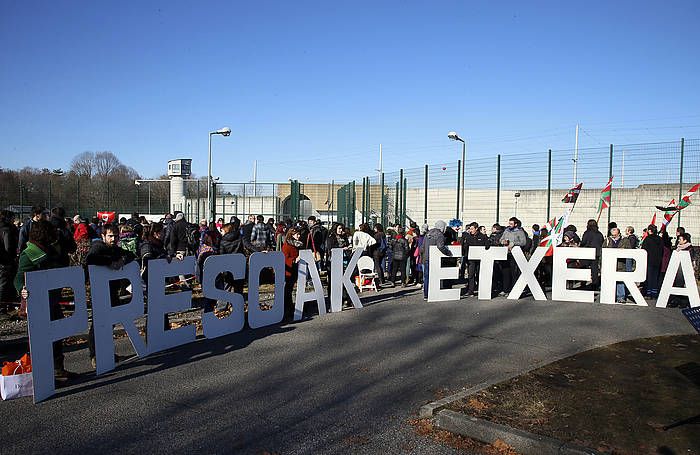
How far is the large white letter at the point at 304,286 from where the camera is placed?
38.5ft

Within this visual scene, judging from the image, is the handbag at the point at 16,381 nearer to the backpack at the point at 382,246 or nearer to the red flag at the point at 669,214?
the backpack at the point at 382,246

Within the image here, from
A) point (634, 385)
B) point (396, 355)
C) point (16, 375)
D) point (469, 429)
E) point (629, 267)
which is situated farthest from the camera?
point (629, 267)

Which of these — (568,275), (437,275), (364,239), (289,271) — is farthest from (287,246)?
(568,275)

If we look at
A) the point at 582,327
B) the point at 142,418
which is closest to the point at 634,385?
the point at 582,327

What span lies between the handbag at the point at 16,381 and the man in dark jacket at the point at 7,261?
17.5 feet

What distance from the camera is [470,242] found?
51.4ft

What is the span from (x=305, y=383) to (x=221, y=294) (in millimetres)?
3086

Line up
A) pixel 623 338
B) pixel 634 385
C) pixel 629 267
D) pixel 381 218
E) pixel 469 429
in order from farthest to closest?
1. pixel 381 218
2. pixel 629 267
3. pixel 623 338
4. pixel 634 385
5. pixel 469 429

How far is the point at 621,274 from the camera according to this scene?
13938 millimetres

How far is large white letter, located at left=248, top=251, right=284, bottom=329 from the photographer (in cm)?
1079

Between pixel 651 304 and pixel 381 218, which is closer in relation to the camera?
pixel 651 304

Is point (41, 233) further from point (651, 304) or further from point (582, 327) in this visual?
point (651, 304)

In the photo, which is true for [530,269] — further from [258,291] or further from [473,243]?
A: [258,291]

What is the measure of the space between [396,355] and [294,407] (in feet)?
8.99
